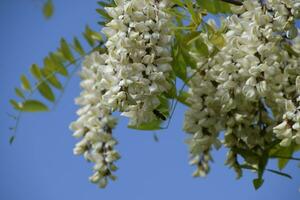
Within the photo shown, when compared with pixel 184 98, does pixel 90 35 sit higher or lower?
higher

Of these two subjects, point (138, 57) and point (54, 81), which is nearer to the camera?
point (138, 57)

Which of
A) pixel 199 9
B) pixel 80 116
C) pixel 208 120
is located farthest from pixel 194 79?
pixel 80 116

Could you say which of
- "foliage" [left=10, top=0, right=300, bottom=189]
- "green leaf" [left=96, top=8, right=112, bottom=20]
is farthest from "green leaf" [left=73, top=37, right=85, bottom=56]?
"green leaf" [left=96, top=8, right=112, bottom=20]

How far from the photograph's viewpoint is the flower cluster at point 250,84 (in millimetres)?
1399

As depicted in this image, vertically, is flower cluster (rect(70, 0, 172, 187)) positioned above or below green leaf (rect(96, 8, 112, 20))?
below

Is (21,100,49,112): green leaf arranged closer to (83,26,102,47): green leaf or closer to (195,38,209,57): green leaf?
(83,26,102,47): green leaf

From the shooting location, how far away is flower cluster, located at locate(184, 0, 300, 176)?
1.40 meters

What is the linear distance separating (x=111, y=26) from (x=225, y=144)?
1.70 ft

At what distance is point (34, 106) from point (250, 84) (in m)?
0.74

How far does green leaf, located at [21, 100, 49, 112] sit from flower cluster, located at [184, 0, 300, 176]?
44 centimetres

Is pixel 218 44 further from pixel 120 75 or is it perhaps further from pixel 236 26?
pixel 120 75

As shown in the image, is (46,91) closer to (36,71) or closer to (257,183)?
(36,71)

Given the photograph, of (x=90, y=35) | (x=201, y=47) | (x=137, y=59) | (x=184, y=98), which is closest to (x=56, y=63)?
(x=90, y=35)

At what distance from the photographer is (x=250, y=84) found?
4.67 ft
